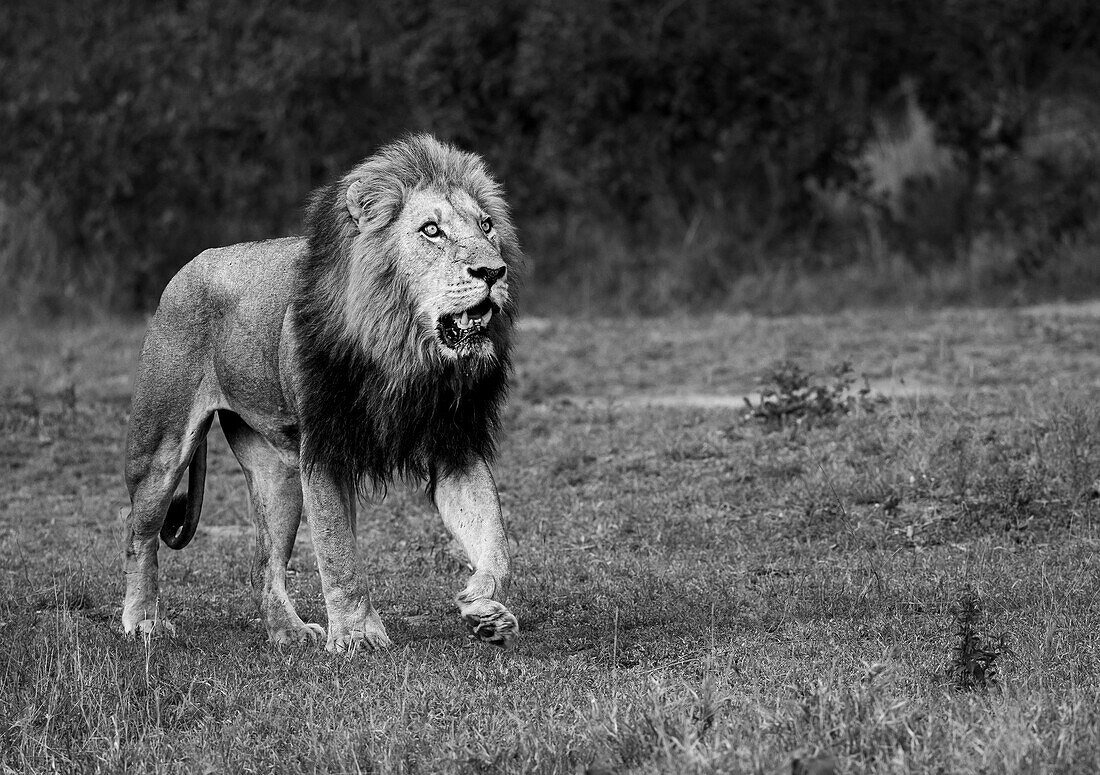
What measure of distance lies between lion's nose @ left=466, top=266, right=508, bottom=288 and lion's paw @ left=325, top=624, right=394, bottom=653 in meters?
1.35

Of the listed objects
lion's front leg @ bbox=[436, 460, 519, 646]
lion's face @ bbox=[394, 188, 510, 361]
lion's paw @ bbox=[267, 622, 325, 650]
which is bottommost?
lion's paw @ bbox=[267, 622, 325, 650]

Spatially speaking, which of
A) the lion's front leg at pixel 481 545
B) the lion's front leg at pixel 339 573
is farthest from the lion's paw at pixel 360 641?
the lion's front leg at pixel 481 545

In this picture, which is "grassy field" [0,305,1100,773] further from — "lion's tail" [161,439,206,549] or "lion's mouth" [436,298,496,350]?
"lion's mouth" [436,298,496,350]

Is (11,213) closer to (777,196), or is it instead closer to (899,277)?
(777,196)

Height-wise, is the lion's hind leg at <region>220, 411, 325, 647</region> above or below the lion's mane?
below

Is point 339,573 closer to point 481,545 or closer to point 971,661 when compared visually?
point 481,545

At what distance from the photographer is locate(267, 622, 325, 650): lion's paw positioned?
6238 mm

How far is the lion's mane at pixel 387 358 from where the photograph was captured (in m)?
5.83

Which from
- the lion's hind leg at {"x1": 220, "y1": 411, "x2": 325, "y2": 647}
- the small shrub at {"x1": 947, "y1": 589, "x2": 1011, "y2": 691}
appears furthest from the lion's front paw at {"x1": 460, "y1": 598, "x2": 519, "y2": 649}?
the small shrub at {"x1": 947, "y1": 589, "x2": 1011, "y2": 691}

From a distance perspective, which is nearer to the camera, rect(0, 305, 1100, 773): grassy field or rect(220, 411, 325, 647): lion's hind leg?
rect(0, 305, 1100, 773): grassy field

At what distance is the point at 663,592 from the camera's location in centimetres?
666

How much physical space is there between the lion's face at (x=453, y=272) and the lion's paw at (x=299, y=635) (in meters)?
1.33

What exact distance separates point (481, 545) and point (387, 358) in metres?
0.76

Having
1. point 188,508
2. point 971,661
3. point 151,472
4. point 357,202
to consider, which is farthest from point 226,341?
point 971,661
